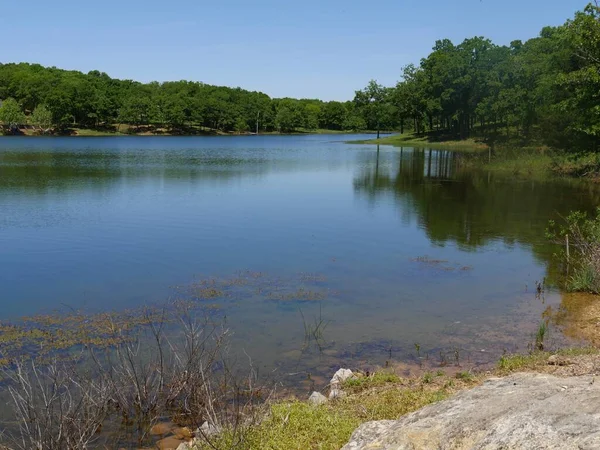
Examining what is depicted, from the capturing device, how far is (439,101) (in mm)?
95750

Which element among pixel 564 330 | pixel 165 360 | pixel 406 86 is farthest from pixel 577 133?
pixel 406 86

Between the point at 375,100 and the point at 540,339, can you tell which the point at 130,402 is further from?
the point at 375,100

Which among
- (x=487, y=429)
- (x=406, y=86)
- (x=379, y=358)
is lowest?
(x=379, y=358)

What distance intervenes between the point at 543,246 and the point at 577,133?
2946 centimetres

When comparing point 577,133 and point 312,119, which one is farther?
point 312,119

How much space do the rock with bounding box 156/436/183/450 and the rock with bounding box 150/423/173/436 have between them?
186 millimetres

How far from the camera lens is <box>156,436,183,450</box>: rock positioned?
8328mm

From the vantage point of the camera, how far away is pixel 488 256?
21594 mm

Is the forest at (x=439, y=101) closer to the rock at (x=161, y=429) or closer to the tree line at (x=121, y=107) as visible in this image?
the tree line at (x=121, y=107)

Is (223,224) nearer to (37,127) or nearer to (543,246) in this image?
(543,246)

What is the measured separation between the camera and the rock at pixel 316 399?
9101mm

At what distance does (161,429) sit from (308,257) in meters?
12.5

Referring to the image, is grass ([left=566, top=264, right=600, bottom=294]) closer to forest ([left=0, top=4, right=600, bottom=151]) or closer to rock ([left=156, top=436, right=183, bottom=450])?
rock ([left=156, top=436, right=183, bottom=450])

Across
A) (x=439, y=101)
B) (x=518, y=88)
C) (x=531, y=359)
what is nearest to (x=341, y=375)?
(x=531, y=359)
